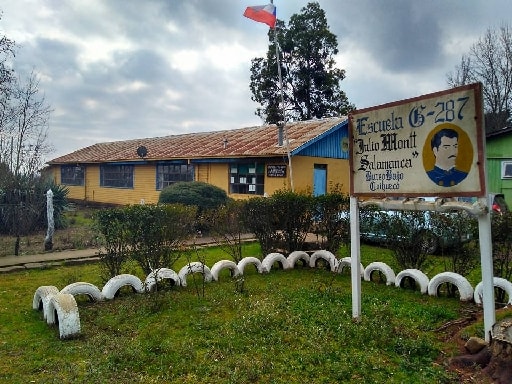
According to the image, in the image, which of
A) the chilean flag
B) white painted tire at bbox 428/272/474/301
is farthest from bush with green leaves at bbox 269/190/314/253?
the chilean flag

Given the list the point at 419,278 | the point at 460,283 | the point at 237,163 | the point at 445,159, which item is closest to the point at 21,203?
the point at 237,163

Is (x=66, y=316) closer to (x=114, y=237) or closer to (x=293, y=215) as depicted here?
(x=114, y=237)

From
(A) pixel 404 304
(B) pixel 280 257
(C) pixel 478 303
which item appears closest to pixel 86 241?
(B) pixel 280 257

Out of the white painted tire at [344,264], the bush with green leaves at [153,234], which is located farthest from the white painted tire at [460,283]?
the bush with green leaves at [153,234]

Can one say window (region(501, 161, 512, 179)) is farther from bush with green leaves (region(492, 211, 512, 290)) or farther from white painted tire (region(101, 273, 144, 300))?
white painted tire (region(101, 273, 144, 300))

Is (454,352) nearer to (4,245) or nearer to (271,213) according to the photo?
(271,213)

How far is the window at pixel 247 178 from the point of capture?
693 inches

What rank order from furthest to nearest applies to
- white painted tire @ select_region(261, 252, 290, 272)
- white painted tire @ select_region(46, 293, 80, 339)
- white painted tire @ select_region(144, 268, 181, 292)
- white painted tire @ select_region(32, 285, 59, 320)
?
white painted tire @ select_region(261, 252, 290, 272)
white painted tire @ select_region(144, 268, 181, 292)
white painted tire @ select_region(32, 285, 59, 320)
white painted tire @ select_region(46, 293, 80, 339)

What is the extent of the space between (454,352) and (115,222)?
5.20 metres

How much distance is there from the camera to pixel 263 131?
21656 millimetres

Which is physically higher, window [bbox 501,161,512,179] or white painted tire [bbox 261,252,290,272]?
window [bbox 501,161,512,179]

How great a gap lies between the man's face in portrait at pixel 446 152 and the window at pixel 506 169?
16755 mm

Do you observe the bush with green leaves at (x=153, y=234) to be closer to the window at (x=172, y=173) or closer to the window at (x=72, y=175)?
the window at (x=172, y=173)

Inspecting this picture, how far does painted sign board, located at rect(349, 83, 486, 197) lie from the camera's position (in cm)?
416
